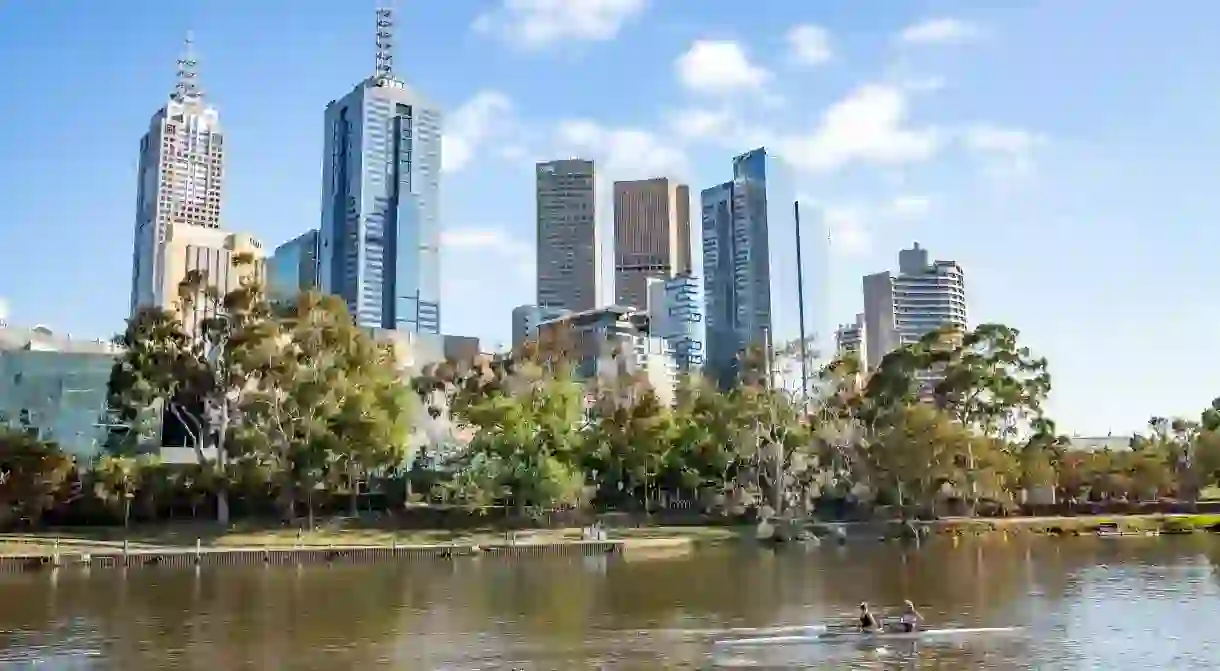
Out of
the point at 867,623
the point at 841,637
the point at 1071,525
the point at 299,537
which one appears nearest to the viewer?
the point at 841,637

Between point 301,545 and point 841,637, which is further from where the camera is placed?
point 301,545

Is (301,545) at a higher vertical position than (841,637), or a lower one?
higher

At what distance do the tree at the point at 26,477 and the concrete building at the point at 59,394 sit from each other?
43.3 feet

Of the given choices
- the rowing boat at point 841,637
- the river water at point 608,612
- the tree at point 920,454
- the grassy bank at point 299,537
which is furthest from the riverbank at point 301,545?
the rowing boat at point 841,637

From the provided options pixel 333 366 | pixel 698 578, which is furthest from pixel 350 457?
pixel 698 578

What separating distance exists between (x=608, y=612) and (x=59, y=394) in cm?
6001

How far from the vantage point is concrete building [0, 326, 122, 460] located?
7844cm

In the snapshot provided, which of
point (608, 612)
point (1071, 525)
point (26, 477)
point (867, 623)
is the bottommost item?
point (608, 612)

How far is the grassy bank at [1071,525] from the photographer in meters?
69.9

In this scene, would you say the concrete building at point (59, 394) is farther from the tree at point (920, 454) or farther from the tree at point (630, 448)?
the tree at point (920, 454)

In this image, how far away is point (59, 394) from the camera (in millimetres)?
79188

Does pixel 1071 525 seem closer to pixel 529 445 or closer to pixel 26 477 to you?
pixel 529 445

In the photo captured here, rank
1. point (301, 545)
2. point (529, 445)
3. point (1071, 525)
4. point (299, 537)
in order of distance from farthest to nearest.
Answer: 1. point (1071, 525)
2. point (529, 445)
3. point (299, 537)
4. point (301, 545)

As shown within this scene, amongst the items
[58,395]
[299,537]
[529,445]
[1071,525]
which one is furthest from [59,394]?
[1071,525]
